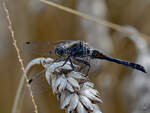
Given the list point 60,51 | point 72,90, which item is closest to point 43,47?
point 60,51

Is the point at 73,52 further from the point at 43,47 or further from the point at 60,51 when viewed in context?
the point at 43,47

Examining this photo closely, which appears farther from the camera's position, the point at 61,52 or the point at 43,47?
the point at 43,47

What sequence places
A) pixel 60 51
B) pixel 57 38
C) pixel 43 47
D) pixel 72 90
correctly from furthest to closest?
pixel 57 38, pixel 43 47, pixel 60 51, pixel 72 90

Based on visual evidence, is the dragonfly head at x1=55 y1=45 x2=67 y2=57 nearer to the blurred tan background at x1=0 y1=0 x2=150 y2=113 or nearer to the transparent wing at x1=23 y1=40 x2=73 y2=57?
the transparent wing at x1=23 y1=40 x2=73 y2=57

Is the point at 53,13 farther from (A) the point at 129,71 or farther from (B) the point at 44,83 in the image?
(B) the point at 44,83

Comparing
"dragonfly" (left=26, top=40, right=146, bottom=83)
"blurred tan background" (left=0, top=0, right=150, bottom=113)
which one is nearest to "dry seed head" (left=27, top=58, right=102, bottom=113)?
"dragonfly" (left=26, top=40, right=146, bottom=83)

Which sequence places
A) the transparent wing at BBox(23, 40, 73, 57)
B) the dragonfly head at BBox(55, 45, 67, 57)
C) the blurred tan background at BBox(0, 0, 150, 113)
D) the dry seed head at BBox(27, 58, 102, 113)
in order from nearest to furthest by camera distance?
the dry seed head at BBox(27, 58, 102, 113), the dragonfly head at BBox(55, 45, 67, 57), the transparent wing at BBox(23, 40, 73, 57), the blurred tan background at BBox(0, 0, 150, 113)

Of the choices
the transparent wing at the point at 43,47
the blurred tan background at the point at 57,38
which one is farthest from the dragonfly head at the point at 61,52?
the blurred tan background at the point at 57,38

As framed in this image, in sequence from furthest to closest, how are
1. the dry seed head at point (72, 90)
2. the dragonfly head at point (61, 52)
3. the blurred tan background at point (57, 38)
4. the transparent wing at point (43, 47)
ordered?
the blurred tan background at point (57, 38), the transparent wing at point (43, 47), the dragonfly head at point (61, 52), the dry seed head at point (72, 90)

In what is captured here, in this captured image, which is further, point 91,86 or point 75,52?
point 75,52

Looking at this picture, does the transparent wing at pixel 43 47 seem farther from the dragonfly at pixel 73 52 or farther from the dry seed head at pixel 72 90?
the dry seed head at pixel 72 90

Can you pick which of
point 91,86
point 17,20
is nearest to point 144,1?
point 17,20
